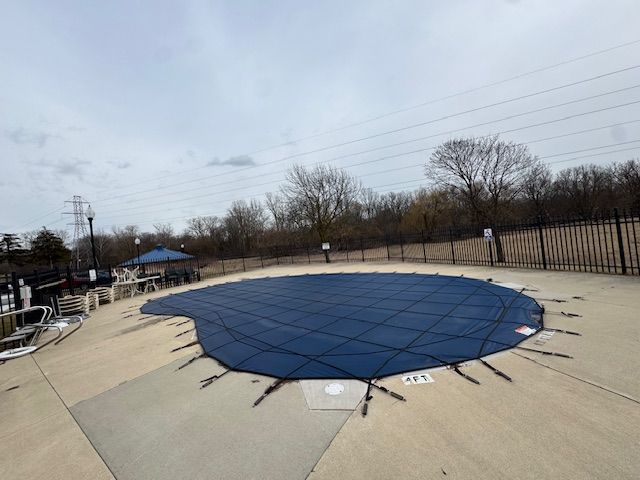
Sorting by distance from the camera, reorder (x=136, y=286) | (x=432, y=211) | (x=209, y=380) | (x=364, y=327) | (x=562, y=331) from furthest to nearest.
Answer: (x=432, y=211) → (x=136, y=286) → (x=364, y=327) → (x=562, y=331) → (x=209, y=380)

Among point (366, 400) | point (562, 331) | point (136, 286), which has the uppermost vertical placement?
point (136, 286)

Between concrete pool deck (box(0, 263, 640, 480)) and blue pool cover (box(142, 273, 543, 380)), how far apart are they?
1.23ft

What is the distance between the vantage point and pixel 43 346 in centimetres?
644

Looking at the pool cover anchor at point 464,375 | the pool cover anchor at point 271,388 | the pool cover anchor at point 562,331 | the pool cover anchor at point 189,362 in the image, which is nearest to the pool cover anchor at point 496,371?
the pool cover anchor at point 464,375

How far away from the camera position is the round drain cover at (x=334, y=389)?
3346 millimetres

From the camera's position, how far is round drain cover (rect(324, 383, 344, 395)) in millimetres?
3346

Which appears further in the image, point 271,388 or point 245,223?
point 245,223

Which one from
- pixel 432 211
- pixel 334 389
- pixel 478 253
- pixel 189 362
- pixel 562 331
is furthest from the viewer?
pixel 432 211

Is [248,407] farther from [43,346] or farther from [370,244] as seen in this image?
[370,244]

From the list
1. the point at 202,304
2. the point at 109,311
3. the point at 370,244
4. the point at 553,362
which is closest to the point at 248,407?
the point at 553,362

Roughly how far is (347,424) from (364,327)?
2.93m

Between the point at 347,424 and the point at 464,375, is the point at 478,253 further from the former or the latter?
the point at 347,424

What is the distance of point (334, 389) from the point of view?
3416 mm

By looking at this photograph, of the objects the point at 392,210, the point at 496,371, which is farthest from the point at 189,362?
the point at 392,210
